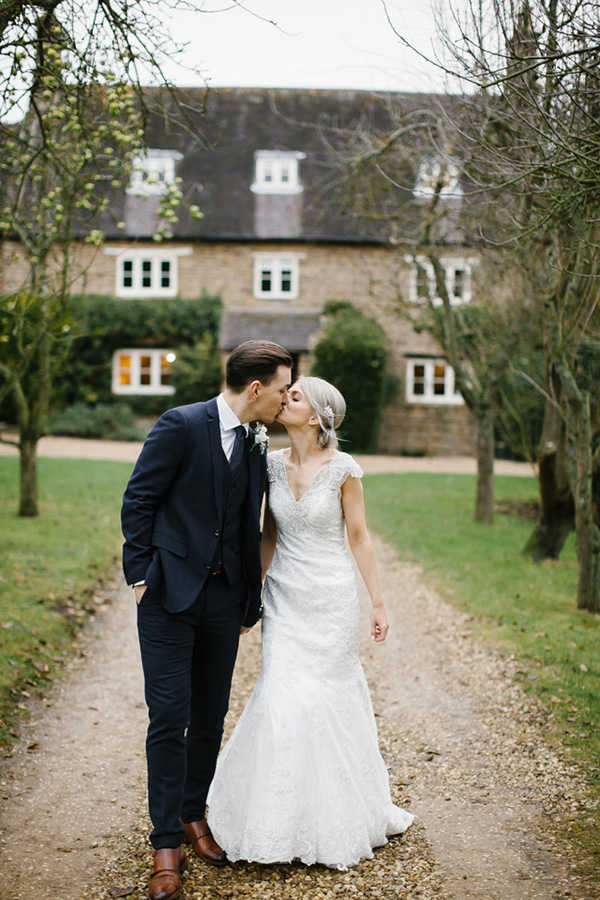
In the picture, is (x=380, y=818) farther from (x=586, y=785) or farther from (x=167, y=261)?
(x=167, y=261)

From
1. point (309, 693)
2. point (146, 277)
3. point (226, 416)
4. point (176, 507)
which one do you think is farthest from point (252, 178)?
point (309, 693)

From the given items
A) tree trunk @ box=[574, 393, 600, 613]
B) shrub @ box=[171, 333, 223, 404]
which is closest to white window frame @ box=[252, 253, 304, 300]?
shrub @ box=[171, 333, 223, 404]

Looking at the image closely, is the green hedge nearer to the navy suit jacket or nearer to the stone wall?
the stone wall

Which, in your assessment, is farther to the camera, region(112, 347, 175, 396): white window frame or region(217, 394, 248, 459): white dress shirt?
region(112, 347, 175, 396): white window frame

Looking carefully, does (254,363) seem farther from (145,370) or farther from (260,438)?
(145,370)

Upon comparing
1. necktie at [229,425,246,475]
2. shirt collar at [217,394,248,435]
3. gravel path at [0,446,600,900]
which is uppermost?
shirt collar at [217,394,248,435]

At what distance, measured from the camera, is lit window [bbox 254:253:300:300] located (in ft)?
78.7

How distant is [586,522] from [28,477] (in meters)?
7.59

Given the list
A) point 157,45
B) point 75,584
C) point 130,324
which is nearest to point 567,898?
point 157,45

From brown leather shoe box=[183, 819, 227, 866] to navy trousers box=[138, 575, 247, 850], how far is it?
4 centimetres

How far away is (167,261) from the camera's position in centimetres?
2420

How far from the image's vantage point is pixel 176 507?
10.5 feet

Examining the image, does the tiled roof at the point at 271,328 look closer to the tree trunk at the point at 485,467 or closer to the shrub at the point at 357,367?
the shrub at the point at 357,367

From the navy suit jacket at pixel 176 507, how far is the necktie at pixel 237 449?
0.19 ft
